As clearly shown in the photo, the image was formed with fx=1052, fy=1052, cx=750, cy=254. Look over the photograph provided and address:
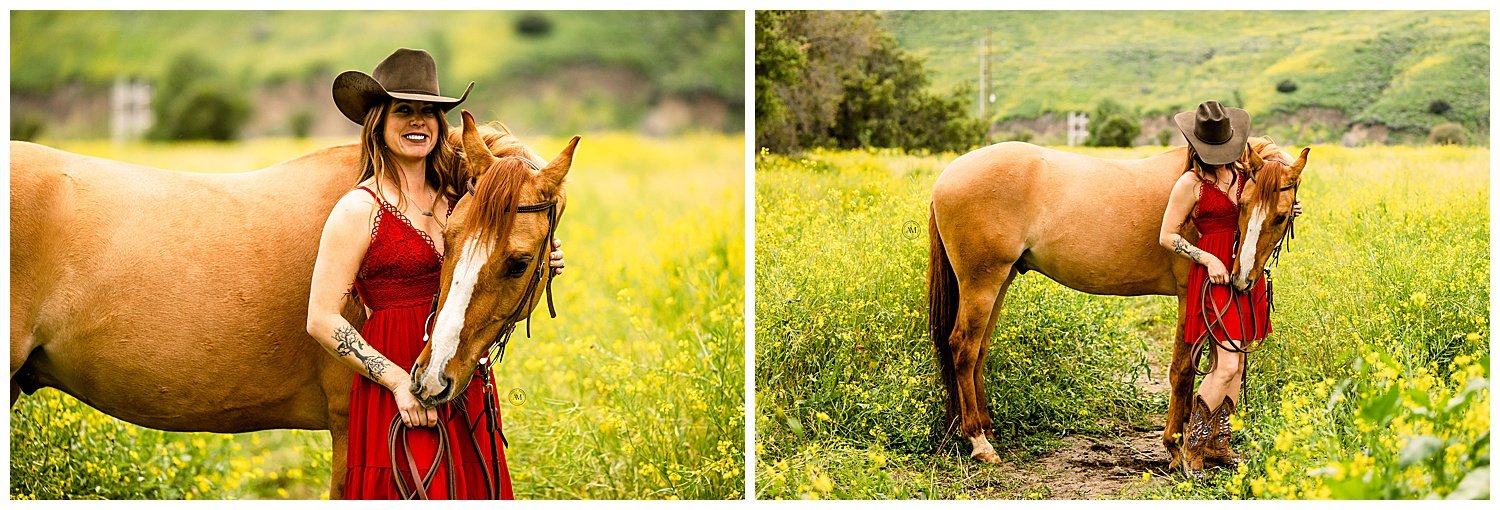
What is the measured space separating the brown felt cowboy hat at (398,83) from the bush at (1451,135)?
3.55m

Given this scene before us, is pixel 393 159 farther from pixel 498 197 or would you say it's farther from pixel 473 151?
pixel 498 197

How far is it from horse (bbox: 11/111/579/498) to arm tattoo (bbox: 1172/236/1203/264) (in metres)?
2.14

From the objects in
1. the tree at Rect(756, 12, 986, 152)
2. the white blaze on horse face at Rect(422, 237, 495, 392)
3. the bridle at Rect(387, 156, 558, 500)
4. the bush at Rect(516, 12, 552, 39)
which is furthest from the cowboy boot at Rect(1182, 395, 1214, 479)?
the bush at Rect(516, 12, 552, 39)

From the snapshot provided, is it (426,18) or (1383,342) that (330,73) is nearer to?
(426,18)

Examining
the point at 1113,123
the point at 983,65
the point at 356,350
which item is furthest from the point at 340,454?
the point at 1113,123

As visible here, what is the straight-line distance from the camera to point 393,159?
2688mm

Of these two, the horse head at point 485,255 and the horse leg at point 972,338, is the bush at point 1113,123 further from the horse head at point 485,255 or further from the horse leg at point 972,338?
the horse head at point 485,255

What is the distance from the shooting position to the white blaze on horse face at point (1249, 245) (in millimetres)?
3400

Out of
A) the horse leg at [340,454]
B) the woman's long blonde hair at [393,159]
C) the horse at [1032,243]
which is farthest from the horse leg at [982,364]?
the horse leg at [340,454]

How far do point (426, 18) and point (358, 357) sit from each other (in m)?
7.64

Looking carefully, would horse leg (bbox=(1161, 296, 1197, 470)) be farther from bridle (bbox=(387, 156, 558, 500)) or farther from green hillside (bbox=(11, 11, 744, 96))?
green hillside (bbox=(11, 11, 744, 96))

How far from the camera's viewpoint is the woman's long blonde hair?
2.66 metres

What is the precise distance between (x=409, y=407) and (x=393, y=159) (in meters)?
0.63
